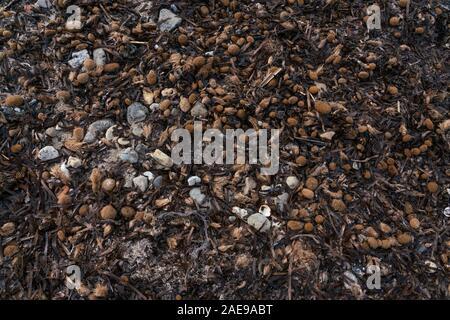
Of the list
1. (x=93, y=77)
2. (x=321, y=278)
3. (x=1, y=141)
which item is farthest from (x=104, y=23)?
(x=321, y=278)

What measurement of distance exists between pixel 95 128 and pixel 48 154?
0.25 meters

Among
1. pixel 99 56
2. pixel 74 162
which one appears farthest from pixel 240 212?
pixel 99 56

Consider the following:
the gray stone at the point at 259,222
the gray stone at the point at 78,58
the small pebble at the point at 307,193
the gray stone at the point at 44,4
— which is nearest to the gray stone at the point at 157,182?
the gray stone at the point at 259,222

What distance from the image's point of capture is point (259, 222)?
1.93m

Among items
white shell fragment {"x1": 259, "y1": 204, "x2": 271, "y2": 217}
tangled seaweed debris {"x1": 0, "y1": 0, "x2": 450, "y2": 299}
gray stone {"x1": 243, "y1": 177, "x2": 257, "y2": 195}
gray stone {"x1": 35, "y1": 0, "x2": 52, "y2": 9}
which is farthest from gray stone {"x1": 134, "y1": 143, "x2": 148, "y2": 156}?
gray stone {"x1": 35, "y1": 0, "x2": 52, "y2": 9}

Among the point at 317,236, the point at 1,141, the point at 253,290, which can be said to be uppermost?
the point at 1,141

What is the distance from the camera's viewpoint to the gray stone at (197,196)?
1976 millimetres

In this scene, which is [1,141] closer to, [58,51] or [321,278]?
[58,51]

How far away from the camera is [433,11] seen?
2.48 meters

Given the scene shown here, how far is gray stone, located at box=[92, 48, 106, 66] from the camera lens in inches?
87.8

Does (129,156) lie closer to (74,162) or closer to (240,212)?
(74,162)

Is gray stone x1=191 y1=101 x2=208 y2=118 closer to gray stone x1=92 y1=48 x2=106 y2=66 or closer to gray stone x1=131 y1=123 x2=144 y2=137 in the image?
gray stone x1=131 y1=123 x2=144 y2=137

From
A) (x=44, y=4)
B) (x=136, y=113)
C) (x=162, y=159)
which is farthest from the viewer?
(x=44, y=4)

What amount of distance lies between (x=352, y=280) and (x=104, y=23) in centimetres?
182
